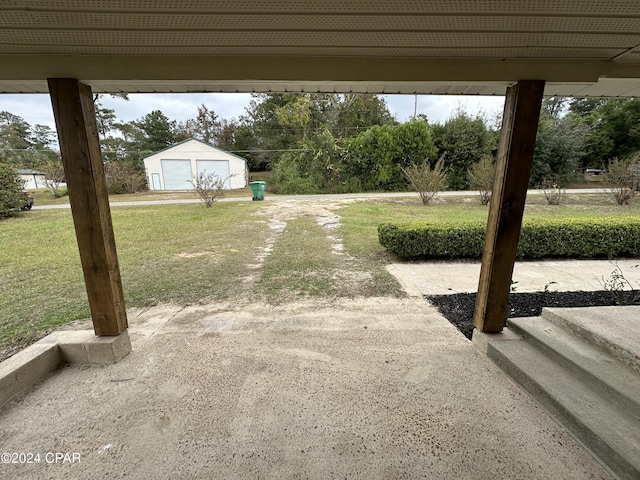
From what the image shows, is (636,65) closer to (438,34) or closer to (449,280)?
(438,34)

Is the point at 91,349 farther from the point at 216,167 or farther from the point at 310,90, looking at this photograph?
the point at 216,167

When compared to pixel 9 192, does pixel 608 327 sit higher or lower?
→ lower

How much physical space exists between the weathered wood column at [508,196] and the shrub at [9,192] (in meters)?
13.0

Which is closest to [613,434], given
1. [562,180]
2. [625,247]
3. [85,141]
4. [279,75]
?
[279,75]

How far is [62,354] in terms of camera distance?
7.32ft

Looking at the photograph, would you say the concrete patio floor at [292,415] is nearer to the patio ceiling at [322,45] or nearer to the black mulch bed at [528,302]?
the black mulch bed at [528,302]

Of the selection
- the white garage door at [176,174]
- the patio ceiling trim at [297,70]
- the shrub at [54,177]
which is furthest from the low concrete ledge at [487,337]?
the shrub at [54,177]

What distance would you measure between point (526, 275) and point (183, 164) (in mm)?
19567

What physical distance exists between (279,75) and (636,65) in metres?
2.28

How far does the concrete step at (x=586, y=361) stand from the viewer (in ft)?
5.35

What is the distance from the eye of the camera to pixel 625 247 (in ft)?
15.4

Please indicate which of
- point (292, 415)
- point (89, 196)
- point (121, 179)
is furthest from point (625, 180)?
point (121, 179)

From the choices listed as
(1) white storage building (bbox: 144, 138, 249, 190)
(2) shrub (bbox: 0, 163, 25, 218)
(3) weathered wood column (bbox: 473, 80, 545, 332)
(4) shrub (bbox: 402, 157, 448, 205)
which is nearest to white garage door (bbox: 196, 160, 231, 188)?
(1) white storage building (bbox: 144, 138, 249, 190)

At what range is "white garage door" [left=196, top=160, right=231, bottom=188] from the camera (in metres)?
18.7
